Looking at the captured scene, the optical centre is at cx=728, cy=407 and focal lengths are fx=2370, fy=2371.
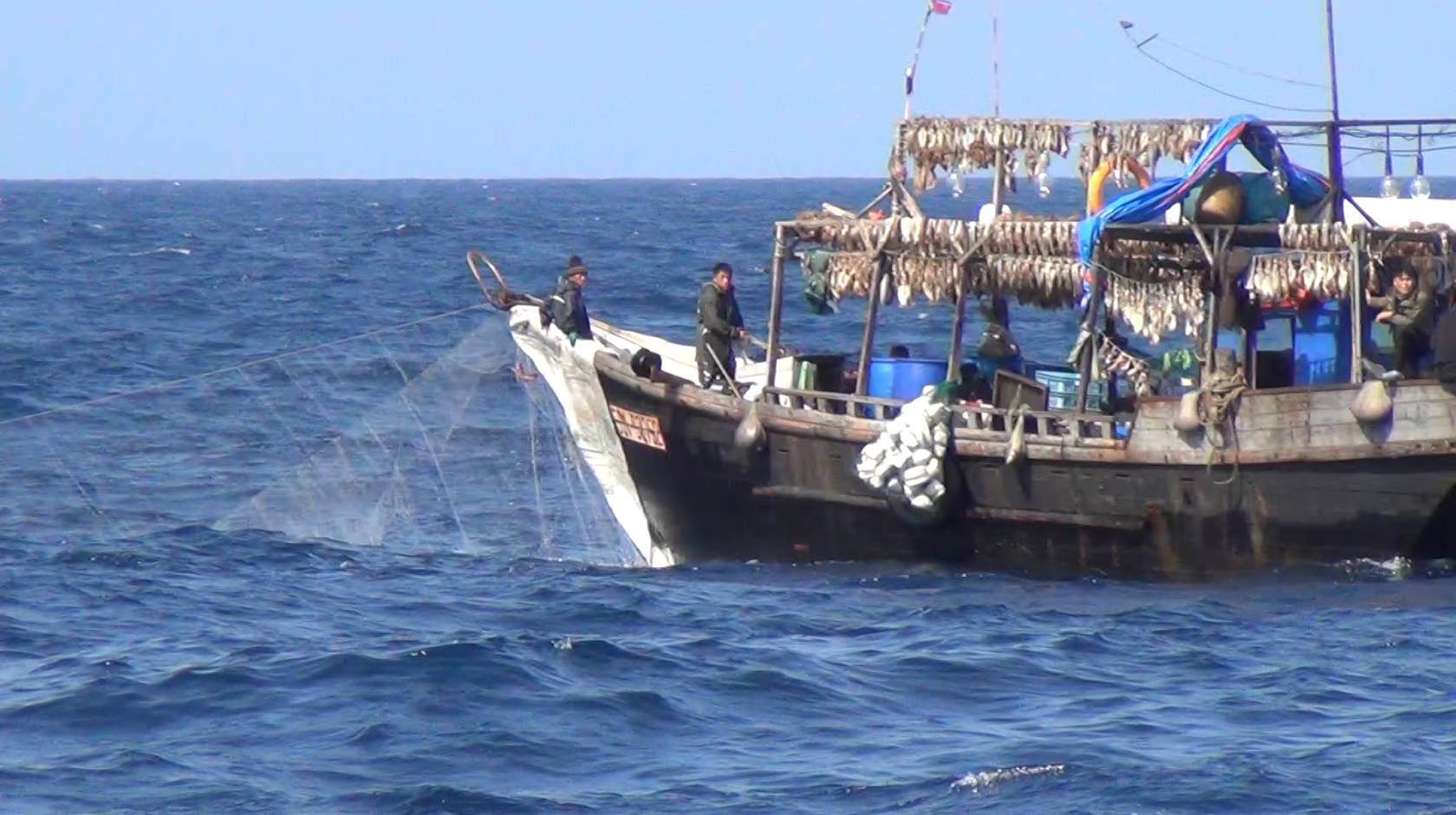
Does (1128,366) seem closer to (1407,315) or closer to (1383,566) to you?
(1407,315)

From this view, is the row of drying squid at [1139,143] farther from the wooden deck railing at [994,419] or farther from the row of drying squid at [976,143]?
the wooden deck railing at [994,419]

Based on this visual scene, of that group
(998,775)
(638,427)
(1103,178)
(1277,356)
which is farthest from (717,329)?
(998,775)

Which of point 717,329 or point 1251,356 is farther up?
point 717,329

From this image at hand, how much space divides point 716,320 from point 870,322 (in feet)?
3.73

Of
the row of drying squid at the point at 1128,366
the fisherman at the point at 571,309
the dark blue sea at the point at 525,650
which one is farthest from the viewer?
the fisherman at the point at 571,309

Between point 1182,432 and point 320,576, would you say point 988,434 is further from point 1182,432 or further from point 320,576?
point 320,576

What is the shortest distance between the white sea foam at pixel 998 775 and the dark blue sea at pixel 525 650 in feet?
0.07

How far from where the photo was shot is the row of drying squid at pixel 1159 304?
15.9m

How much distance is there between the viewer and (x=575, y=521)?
18.9 m

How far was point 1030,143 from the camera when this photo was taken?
17.0 meters

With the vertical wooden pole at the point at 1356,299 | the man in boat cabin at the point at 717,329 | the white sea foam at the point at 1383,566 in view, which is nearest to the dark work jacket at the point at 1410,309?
the vertical wooden pole at the point at 1356,299

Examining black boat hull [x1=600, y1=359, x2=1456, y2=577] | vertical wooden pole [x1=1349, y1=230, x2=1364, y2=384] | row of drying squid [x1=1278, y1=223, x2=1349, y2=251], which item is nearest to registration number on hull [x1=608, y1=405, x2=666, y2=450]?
black boat hull [x1=600, y1=359, x2=1456, y2=577]

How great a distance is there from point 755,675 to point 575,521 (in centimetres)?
620

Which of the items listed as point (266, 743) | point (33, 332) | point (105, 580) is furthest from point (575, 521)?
point (33, 332)
